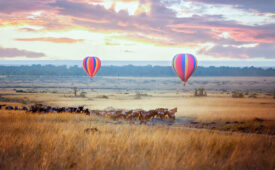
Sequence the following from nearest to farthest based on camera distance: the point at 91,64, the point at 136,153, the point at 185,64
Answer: the point at 136,153 < the point at 185,64 < the point at 91,64

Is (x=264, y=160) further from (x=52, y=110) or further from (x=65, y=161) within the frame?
(x=52, y=110)

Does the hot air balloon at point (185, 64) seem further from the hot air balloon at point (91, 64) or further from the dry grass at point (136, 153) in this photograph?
the dry grass at point (136, 153)

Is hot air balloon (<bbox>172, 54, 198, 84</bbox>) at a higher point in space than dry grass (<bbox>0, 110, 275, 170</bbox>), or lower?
higher

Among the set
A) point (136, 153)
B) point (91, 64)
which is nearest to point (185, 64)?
point (91, 64)

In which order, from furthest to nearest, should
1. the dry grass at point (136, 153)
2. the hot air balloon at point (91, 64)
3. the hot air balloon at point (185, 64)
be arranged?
the hot air balloon at point (91, 64)
the hot air balloon at point (185, 64)
the dry grass at point (136, 153)

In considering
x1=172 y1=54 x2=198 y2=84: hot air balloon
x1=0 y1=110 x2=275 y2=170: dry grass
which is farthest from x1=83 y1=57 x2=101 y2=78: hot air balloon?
x1=0 y1=110 x2=275 y2=170: dry grass

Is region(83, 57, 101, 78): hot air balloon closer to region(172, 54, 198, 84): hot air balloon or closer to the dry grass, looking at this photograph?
region(172, 54, 198, 84): hot air balloon

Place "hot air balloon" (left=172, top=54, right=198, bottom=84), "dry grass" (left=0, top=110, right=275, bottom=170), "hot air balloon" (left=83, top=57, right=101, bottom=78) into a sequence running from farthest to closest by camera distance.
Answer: "hot air balloon" (left=83, top=57, right=101, bottom=78) → "hot air balloon" (left=172, top=54, right=198, bottom=84) → "dry grass" (left=0, top=110, right=275, bottom=170)

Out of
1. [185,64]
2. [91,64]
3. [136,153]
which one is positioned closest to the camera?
[136,153]

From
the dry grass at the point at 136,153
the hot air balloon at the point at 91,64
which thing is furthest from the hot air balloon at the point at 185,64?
the dry grass at the point at 136,153

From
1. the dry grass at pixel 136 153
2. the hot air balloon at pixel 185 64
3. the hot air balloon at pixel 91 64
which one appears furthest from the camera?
the hot air balloon at pixel 91 64

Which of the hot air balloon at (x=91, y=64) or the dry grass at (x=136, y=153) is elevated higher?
the hot air balloon at (x=91, y=64)

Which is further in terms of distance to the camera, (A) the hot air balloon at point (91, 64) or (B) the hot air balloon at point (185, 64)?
(A) the hot air balloon at point (91, 64)

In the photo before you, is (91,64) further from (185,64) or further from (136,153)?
(136,153)
